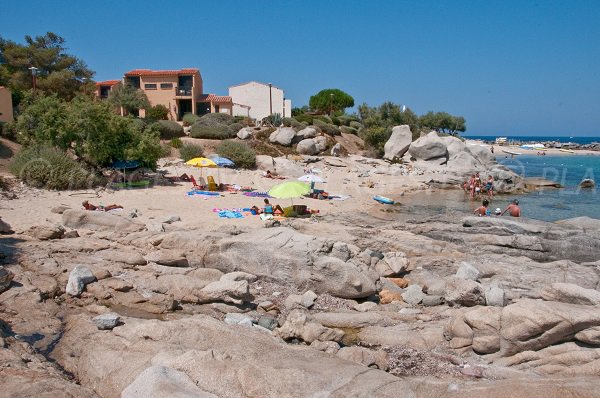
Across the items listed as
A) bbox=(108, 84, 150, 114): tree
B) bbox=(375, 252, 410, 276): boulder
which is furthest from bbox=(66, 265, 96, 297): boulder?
bbox=(108, 84, 150, 114): tree

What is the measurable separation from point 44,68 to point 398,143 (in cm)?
3115

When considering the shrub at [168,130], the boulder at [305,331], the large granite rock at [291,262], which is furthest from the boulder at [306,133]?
the boulder at [305,331]

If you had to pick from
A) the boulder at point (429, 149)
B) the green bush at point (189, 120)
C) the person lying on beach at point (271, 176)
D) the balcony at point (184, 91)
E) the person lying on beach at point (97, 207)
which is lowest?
the person lying on beach at point (97, 207)

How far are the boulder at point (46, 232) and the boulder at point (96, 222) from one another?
3.35 feet

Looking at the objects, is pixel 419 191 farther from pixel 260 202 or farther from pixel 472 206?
pixel 260 202

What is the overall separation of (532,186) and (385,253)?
23.7 meters

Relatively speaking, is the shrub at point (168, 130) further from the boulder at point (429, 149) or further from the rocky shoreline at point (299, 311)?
the rocky shoreline at point (299, 311)

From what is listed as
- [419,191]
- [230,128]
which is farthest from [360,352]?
[230,128]

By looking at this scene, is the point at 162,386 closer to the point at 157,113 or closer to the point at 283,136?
the point at 283,136

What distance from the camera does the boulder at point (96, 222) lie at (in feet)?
41.3

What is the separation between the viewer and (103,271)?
9078mm

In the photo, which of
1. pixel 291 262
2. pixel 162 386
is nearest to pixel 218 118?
pixel 291 262

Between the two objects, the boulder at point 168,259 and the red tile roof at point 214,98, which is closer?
the boulder at point 168,259

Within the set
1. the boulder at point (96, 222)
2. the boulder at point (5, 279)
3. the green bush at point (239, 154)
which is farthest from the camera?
the green bush at point (239, 154)
